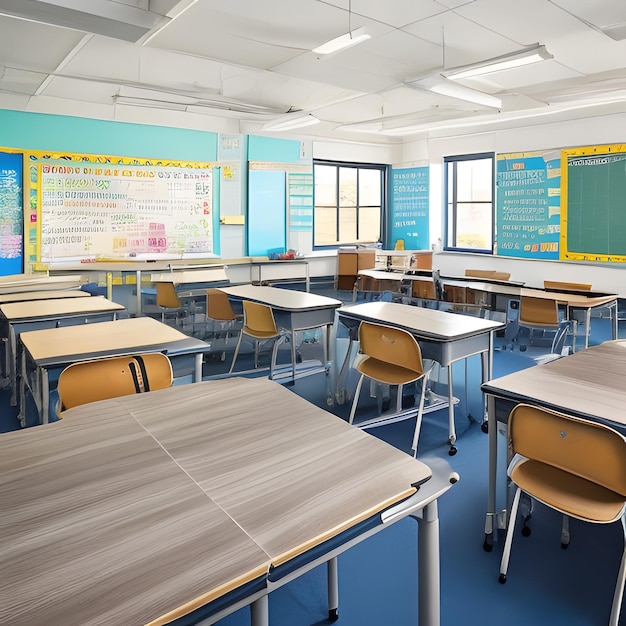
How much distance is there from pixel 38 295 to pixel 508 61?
4.02 metres

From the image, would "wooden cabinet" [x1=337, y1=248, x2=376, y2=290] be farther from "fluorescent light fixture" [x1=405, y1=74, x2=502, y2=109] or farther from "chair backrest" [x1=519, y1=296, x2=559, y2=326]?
"chair backrest" [x1=519, y1=296, x2=559, y2=326]

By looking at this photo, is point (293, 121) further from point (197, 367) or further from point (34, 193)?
point (197, 367)

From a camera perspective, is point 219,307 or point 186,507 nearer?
point 186,507

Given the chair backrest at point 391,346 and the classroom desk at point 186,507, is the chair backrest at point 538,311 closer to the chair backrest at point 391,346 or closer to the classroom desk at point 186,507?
the chair backrest at point 391,346

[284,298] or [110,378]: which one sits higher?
[284,298]

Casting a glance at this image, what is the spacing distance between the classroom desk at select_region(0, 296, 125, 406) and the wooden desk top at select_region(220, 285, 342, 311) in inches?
44.2

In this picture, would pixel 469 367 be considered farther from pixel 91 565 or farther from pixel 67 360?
pixel 91 565

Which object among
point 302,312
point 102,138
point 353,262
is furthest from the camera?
point 353,262

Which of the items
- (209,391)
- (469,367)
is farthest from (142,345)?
(469,367)

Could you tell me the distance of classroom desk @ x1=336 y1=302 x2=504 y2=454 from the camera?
2896mm

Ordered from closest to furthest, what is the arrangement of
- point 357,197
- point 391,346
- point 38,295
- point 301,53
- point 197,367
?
point 197,367, point 391,346, point 38,295, point 301,53, point 357,197

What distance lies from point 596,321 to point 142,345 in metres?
6.06

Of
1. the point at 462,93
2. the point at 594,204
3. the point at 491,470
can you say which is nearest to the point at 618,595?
the point at 491,470

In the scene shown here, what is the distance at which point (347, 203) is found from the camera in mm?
9438
